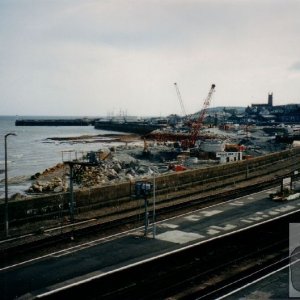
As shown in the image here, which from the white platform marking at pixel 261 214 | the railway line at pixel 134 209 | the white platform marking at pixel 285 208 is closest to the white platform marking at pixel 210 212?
the railway line at pixel 134 209

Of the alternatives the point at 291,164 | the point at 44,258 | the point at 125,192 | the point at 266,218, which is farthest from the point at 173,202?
the point at 291,164

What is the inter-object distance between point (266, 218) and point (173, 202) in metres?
8.52

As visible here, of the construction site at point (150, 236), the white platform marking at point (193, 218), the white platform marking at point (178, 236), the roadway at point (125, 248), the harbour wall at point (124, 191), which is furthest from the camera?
the white platform marking at point (193, 218)

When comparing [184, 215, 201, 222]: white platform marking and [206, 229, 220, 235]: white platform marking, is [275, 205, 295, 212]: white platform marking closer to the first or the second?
[184, 215, 201, 222]: white platform marking

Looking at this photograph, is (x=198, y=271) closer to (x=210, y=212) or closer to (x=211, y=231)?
(x=211, y=231)

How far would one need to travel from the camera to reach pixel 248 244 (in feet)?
78.8

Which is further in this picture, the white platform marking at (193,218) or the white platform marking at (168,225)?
the white platform marking at (193,218)

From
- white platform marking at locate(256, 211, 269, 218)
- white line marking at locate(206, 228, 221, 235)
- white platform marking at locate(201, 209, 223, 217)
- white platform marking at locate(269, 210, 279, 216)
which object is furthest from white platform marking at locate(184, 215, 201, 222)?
white platform marking at locate(269, 210, 279, 216)

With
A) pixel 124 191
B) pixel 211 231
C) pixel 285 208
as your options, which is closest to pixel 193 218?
pixel 211 231

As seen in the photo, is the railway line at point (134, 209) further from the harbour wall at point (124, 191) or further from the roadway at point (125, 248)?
the roadway at point (125, 248)

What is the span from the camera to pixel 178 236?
22.8m

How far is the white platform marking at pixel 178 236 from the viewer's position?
72.0 ft

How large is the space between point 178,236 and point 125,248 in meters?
3.39

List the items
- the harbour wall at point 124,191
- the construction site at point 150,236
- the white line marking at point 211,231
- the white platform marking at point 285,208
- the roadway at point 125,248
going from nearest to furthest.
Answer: the roadway at point 125,248 < the construction site at point 150,236 < the white line marking at point 211,231 < the harbour wall at point 124,191 < the white platform marking at point 285,208
